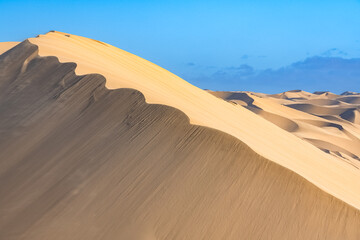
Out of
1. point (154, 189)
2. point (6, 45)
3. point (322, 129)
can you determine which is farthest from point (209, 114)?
point (322, 129)

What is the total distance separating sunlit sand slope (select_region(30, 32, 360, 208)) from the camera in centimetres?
554

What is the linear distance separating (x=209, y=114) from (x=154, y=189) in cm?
232

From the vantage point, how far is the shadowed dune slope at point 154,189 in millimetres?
4379

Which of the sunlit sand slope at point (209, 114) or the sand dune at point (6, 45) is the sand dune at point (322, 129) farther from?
the sand dune at point (6, 45)

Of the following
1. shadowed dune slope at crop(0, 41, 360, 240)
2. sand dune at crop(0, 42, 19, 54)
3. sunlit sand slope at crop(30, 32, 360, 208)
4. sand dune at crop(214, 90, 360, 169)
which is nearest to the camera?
shadowed dune slope at crop(0, 41, 360, 240)

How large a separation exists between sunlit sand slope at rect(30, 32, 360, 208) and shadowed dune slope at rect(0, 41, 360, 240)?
29 centimetres

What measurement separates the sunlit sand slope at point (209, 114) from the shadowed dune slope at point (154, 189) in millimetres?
287

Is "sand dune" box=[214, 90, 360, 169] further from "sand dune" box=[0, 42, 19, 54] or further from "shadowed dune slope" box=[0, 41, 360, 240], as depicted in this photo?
"sand dune" box=[0, 42, 19, 54]

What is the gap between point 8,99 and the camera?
7.31m

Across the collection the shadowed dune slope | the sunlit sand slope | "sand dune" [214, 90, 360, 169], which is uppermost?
"sand dune" [214, 90, 360, 169]

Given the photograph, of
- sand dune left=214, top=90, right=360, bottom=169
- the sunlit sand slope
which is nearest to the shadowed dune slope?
the sunlit sand slope

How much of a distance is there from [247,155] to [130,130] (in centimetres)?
141

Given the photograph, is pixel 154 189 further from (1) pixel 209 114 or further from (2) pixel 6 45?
(2) pixel 6 45

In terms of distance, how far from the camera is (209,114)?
6.62 metres
